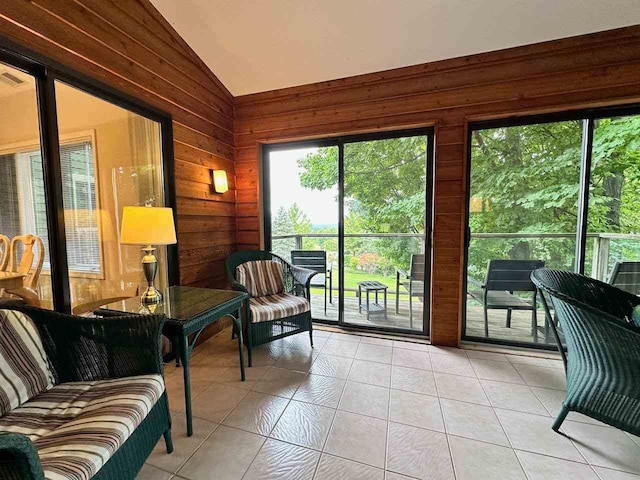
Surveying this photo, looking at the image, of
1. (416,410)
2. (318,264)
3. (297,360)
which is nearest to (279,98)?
(318,264)

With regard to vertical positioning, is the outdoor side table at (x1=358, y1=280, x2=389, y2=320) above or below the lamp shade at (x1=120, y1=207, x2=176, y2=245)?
below

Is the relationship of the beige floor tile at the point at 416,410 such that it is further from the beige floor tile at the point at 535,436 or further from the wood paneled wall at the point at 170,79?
the wood paneled wall at the point at 170,79

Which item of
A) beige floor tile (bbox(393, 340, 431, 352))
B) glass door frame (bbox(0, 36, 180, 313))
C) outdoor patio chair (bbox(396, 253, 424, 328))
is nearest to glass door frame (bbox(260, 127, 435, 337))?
outdoor patio chair (bbox(396, 253, 424, 328))

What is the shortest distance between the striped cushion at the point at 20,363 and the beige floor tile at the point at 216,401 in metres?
0.80

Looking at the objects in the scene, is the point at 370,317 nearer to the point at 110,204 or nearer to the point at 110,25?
the point at 110,204

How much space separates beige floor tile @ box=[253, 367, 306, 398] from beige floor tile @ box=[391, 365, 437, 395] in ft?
2.33

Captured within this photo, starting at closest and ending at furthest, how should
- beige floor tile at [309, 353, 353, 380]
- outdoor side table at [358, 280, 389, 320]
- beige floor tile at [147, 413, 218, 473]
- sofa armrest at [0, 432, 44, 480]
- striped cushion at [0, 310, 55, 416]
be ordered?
sofa armrest at [0, 432, 44, 480] → striped cushion at [0, 310, 55, 416] → beige floor tile at [147, 413, 218, 473] → beige floor tile at [309, 353, 353, 380] → outdoor side table at [358, 280, 389, 320]

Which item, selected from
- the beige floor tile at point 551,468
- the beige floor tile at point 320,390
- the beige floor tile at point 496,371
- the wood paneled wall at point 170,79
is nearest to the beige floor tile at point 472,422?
the beige floor tile at point 551,468

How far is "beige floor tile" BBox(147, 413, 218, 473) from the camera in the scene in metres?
1.41

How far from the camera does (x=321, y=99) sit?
9.50 feet

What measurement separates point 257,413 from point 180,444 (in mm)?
436

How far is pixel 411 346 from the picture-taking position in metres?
2.70

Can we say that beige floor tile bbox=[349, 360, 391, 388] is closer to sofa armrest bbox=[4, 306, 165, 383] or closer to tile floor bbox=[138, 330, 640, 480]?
tile floor bbox=[138, 330, 640, 480]

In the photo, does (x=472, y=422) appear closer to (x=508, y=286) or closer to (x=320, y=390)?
(x=320, y=390)
